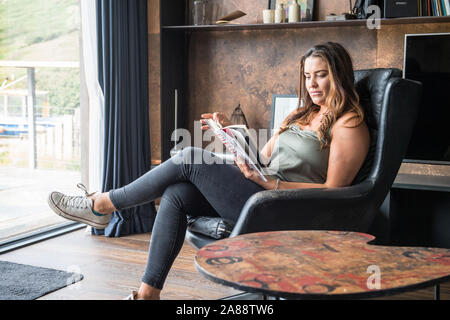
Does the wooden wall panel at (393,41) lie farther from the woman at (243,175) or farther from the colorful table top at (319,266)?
the colorful table top at (319,266)

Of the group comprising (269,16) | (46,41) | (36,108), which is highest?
(269,16)

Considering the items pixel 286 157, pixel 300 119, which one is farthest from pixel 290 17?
pixel 286 157

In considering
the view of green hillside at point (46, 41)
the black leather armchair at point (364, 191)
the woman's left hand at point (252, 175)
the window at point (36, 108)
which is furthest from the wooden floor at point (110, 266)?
the view of green hillside at point (46, 41)

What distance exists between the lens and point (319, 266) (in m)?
1.19

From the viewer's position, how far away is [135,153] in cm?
324

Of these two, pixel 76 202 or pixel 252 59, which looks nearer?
pixel 76 202

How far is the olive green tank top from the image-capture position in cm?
202

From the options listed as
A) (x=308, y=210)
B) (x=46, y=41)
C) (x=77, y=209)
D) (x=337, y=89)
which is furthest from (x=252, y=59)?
(x=308, y=210)

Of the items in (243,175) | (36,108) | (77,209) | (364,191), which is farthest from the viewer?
(36,108)

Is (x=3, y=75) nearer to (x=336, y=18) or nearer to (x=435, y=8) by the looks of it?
(x=336, y=18)

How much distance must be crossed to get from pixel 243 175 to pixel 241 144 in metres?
0.14

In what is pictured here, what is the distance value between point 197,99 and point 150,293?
200 centimetres

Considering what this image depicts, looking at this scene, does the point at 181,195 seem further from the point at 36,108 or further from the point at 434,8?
the point at 36,108

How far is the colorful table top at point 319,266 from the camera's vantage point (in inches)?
42.1
